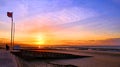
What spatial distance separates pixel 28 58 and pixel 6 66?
34.6 meters

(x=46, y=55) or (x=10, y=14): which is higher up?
(x=10, y=14)

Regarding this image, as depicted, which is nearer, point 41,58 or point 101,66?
point 101,66

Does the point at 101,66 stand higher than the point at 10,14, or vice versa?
the point at 10,14

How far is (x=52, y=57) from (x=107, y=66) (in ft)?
72.5

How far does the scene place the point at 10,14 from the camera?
167 feet

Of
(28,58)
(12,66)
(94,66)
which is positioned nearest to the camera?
(12,66)

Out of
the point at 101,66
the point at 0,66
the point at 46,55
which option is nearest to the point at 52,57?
the point at 46,55

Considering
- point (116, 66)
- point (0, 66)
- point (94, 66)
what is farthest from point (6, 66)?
point (116, 66)

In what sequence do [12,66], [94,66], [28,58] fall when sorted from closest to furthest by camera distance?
[12,66], [94,66], [28,58]

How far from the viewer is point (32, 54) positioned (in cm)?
5125

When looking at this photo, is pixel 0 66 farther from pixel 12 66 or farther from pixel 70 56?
pixel 70 56

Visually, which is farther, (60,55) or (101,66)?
(60,55)

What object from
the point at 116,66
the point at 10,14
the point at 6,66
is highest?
the point at 10,14

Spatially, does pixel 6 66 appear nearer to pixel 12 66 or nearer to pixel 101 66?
pixel 12 66
